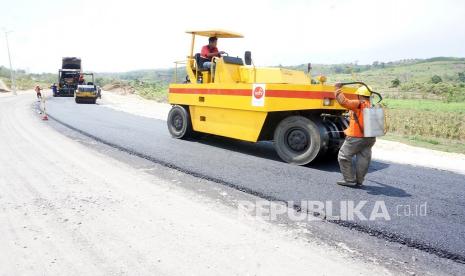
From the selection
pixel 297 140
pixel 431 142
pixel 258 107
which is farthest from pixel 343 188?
pixel 431 142

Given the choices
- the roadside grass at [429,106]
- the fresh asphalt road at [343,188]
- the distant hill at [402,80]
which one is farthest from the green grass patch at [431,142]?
the roadside grass at [429,106]

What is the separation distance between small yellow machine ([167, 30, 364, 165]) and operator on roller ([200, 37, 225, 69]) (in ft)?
0.48

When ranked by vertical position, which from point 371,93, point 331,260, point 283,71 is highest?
point 283,71

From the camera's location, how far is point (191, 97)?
8078 millimetres

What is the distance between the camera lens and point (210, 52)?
26.7ft

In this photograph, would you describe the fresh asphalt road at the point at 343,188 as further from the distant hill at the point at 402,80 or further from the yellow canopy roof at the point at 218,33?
the yellow canopy roof at the point at 218,33

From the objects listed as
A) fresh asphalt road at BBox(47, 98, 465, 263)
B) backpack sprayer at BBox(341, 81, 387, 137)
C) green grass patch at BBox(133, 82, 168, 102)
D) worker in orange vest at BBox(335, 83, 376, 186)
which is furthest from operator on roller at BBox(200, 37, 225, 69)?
green grass patch at BBox(133, 82, 168, 102)

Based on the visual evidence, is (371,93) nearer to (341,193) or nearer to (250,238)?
(341,193)

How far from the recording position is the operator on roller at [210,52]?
801 cm

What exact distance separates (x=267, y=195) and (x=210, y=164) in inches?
70.7

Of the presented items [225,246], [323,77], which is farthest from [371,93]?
[225,246]
